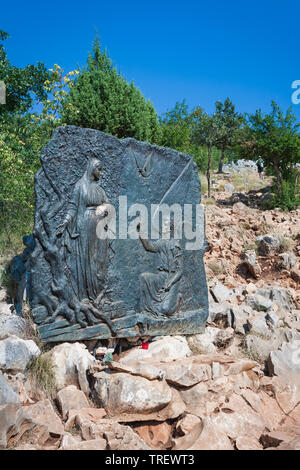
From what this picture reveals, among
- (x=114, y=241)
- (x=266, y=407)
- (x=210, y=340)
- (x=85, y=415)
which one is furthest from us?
(x=210, y=340)

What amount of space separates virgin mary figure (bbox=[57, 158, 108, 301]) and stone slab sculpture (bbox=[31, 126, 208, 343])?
0.04 ft

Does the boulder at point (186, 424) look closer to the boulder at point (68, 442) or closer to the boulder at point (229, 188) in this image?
the boulder at point (68, 442)

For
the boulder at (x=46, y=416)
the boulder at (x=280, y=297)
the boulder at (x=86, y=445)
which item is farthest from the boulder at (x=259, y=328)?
the boulder at (x=46, y=416)

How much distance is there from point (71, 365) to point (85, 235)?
5.08ft

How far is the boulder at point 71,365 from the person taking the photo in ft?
13.9

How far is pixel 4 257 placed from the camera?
281 inches

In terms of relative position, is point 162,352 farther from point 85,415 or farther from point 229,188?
point 229,188

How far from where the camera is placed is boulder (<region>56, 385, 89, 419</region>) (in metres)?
3.86

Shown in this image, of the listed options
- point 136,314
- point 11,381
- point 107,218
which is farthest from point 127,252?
point 11,381

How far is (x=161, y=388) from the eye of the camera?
4.07 meters

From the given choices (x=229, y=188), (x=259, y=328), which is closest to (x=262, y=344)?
(x=259, y=328)

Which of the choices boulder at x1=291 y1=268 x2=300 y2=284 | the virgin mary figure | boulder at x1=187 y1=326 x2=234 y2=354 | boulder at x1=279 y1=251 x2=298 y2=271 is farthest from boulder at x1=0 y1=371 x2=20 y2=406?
boulder at x1=279 y1=251 x2=298 y2=271

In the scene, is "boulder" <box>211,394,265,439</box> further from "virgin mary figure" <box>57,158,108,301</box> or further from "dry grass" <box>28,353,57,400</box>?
"virgin mary figure" <box>57,158,108,301</box>
